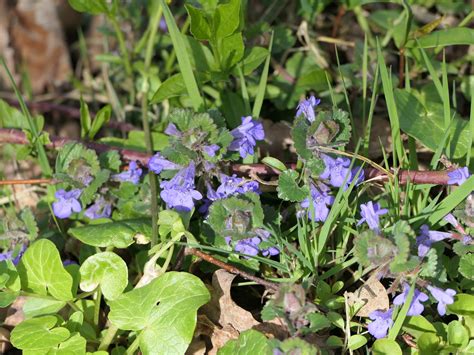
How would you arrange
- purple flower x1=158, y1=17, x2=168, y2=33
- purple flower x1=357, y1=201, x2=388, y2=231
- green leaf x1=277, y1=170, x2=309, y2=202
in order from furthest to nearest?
purple flower x1=158, y1=17, x2=168, y2=33 → green leaf x1=277, y1=170, x2=309, y2=202 → purple flower x1=357, y1=201, x2=388, y2=231

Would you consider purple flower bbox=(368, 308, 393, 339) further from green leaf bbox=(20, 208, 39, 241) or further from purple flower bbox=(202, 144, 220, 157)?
green leaf bbox=(20, 208, 39, 241)

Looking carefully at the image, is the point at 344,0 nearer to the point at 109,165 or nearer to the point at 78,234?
the point at 109,165

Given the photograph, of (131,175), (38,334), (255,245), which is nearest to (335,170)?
(255,245)

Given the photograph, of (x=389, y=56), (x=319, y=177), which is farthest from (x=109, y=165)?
(x=389, y=56)

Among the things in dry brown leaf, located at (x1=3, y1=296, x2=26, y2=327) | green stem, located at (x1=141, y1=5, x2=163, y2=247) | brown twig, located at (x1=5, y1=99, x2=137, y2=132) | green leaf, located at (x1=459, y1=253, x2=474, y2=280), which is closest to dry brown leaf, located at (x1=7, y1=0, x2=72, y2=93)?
brown twig, located at (x1=5, y1=99, x2=137, y2=132)

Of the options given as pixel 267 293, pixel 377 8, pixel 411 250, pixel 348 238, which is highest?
pixel 377 8

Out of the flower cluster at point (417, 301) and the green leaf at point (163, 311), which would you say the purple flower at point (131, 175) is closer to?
the green leaf at point (163, 311)
